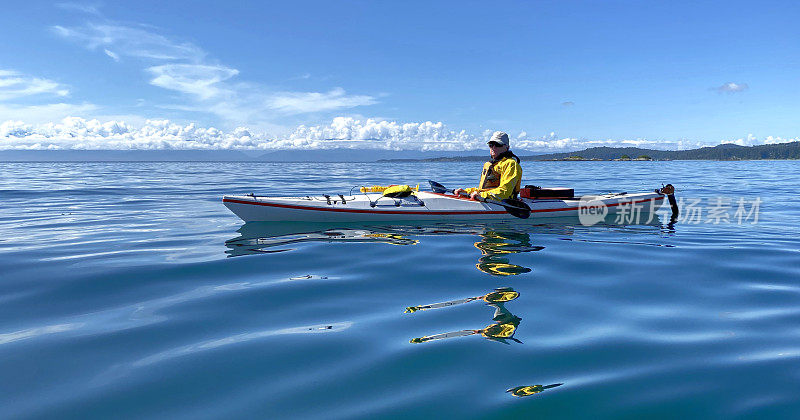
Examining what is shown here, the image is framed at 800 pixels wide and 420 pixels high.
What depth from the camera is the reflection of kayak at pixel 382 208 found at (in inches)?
450

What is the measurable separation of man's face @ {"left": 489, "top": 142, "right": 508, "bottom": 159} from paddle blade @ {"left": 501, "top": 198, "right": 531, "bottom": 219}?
3.90 ft

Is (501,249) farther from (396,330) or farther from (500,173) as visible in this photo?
(396,330)

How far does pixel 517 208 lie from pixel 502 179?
1.01 m

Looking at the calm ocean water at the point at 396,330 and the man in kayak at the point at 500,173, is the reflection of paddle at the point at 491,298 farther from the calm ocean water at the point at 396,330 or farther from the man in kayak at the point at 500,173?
the man in kayak at the point at 500,173

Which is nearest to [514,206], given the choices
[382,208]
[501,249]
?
[382,208]

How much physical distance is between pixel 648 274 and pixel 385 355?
15.4 feet

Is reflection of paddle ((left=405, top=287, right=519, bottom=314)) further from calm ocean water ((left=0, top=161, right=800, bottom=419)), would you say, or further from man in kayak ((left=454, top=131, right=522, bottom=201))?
man in kayak ((left=454, top=131, right=522, bottom=201))

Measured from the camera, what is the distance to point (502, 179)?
11617 mm

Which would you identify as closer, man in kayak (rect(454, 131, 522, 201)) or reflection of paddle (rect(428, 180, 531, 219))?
man in kayak (rect(454, 131, 522, 201))

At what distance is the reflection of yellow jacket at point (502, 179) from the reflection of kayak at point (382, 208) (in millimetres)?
383

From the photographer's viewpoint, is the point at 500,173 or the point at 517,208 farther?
the point at 517,208

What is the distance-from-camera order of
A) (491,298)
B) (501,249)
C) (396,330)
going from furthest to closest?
(501,249), (491,298), (396,330)

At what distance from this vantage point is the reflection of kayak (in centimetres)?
1144

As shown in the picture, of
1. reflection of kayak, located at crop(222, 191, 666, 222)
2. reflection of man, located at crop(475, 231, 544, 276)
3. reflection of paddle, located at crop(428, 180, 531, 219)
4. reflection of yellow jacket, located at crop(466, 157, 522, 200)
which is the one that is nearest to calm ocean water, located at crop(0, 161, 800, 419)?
reflection of man, located at crop(475, 231, 544, 276)
